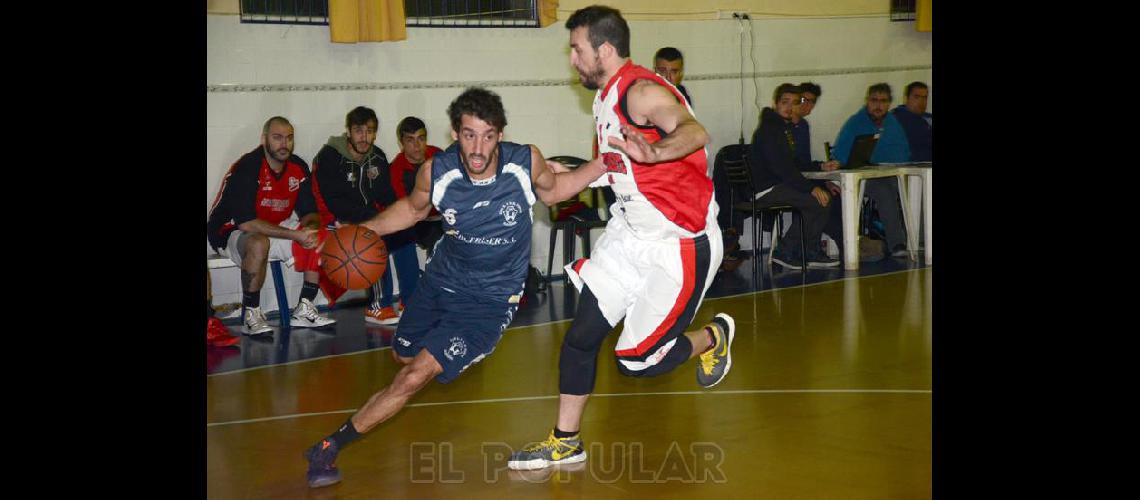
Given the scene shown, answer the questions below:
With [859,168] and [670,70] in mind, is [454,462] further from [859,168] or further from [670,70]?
[859,168]

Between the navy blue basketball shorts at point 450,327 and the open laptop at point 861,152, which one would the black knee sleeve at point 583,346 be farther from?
the open laptop at point 861,152

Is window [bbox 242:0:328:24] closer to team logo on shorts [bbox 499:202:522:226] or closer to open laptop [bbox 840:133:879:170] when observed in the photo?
team logo on shorts [bbox 499:202:522:226]

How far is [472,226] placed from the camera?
4941mm

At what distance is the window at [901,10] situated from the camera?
13453mm

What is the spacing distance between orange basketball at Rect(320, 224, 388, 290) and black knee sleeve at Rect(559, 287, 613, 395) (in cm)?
99

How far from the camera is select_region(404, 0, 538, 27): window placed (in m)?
10.1

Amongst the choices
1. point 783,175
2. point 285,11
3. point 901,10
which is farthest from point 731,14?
point 285,11

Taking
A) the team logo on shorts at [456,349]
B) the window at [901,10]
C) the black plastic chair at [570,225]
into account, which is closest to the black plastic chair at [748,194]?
the black plastic chair at [570,225]
